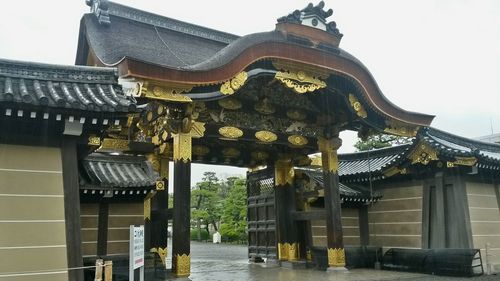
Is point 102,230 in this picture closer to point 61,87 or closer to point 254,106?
point 61,87

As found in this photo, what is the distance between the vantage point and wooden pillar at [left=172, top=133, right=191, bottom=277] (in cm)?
943

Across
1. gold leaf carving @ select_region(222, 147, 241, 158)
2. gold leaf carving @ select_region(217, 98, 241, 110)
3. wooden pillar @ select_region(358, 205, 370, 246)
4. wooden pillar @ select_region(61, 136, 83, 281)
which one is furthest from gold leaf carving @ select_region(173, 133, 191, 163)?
wooden pillar @ select_region(358, 205, 370, 246)

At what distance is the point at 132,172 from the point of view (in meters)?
10.8

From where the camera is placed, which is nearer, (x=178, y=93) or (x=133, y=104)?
(x=133, y=104)

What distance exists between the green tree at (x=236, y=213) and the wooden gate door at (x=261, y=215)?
56.0ft

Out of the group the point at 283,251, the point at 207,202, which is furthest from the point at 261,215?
the point at 207,202

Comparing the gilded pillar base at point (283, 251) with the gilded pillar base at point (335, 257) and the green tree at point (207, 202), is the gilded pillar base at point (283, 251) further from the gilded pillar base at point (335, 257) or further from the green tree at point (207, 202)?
the green tree at point (207, 202)

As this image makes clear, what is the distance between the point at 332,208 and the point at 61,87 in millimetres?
7840

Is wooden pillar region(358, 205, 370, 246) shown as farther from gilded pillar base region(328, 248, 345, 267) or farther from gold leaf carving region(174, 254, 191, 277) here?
gold leaf carving region(174, 254, 191, 277)

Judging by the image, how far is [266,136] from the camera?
11.7m

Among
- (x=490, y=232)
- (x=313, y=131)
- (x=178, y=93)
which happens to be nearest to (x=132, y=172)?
(x=178, y=93)

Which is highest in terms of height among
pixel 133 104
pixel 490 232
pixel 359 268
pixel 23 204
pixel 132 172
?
pixel 133 104

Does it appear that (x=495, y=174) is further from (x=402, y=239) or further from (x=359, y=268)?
(x=359, y=268)

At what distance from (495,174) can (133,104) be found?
38.5 ft
